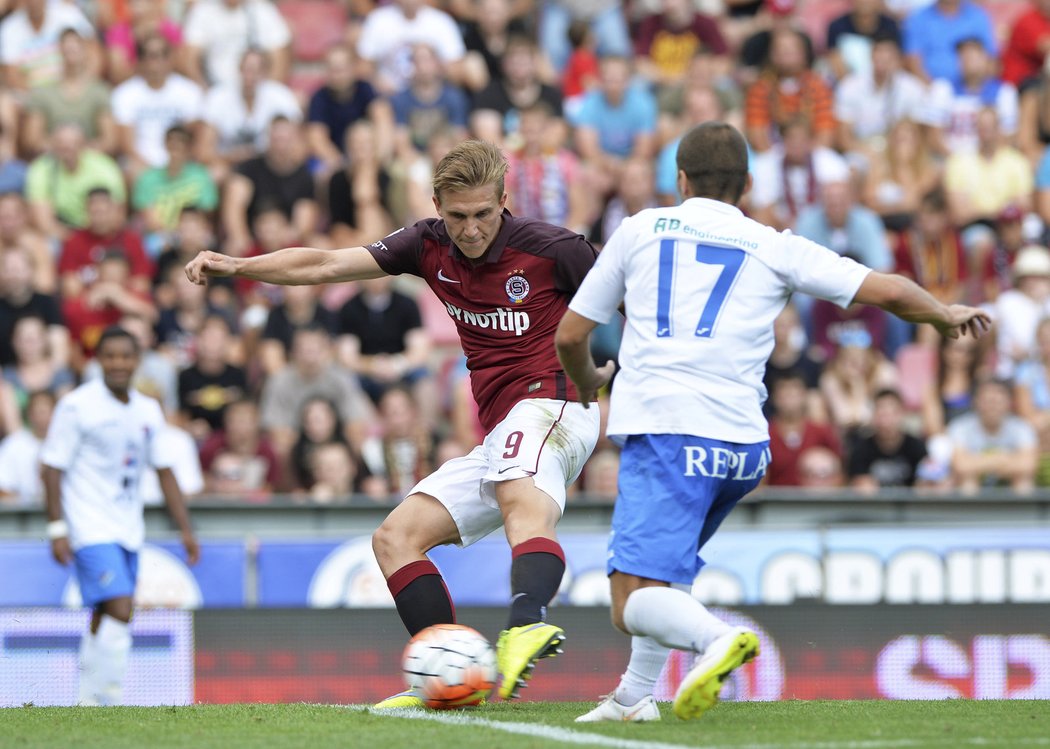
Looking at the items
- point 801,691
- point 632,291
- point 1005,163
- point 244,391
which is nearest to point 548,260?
point 632,291

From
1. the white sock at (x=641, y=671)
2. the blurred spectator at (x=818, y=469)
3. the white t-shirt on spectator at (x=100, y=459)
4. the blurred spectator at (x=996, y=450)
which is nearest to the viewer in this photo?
the white sock at (x=641, y=671)

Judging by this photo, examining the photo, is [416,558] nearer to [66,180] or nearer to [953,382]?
[953,382]

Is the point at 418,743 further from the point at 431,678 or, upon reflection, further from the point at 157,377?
the point at 157,377

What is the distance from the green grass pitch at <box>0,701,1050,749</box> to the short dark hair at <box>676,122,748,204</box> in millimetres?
1910

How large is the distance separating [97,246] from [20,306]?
1221 mm

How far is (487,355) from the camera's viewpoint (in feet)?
23.0

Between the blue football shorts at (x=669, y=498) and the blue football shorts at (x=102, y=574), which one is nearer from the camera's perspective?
the blue football shorts at (x=669, y=498)

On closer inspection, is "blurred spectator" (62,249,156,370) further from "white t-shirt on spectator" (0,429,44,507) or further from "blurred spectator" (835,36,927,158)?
"blurred spectator" (835,36,927,158)

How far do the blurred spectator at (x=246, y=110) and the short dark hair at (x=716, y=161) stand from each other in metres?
11.2

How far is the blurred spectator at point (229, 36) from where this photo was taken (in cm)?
1727

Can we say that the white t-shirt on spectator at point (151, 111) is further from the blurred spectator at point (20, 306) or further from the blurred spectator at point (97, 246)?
the blurred spectator at point (20, 306)

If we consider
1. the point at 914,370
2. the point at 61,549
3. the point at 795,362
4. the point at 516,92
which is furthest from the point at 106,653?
the point at 516,92

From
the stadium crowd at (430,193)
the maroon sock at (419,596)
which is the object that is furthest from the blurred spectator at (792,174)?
the maroon sock at (419,596)

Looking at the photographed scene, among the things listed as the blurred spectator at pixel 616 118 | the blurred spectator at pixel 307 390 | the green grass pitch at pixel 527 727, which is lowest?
the green grass pitch at pixel 527 727
